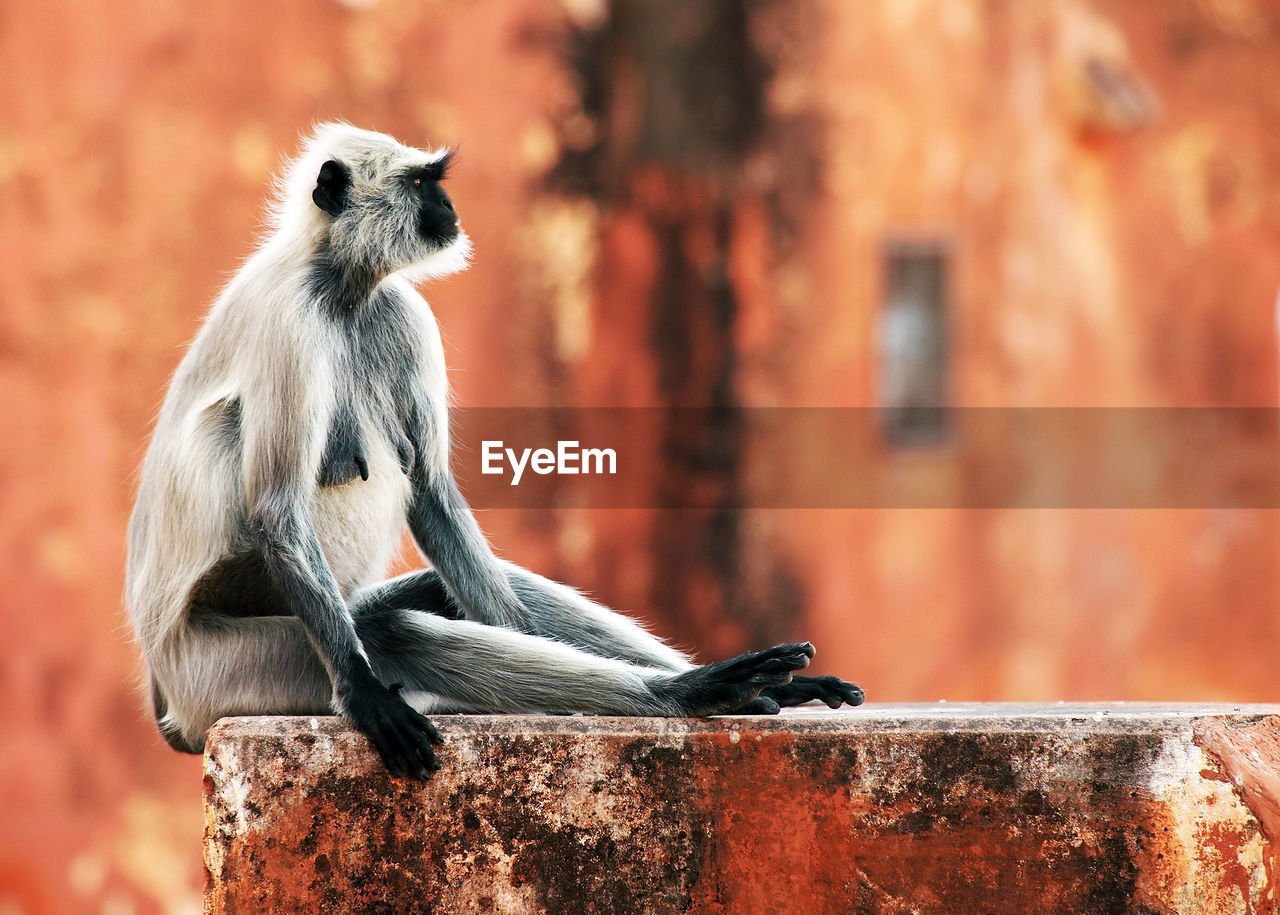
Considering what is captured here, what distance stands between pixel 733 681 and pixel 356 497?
2.75ft

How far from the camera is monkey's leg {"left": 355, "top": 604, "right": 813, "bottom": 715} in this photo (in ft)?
7.88

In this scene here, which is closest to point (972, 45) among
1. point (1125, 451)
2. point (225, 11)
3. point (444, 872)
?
point (1125, 451)

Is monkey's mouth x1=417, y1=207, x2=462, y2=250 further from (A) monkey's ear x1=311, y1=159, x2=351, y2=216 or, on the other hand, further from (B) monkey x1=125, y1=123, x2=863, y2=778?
(A) monkey's ear x1=311, y1=159, x2=351, y2=216

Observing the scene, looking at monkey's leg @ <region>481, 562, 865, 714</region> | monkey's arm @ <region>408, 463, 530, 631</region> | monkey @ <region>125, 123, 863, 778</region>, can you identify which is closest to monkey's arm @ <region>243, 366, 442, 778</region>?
monkey @ <region>125, 123, 863, 778</region>

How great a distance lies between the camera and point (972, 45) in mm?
9414

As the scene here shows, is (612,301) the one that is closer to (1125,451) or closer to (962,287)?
(962,287)

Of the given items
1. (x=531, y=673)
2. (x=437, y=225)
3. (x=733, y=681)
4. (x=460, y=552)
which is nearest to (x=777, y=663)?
(x=733, y=681)

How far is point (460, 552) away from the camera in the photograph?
2898mm

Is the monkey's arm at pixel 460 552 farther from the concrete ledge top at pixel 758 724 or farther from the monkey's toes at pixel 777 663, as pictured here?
the monkey's toes at pixel 777 663

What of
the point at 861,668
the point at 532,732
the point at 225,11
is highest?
the point at 225,11

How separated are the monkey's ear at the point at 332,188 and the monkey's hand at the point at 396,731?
3.34 feet

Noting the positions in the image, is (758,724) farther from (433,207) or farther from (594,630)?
(433,207)

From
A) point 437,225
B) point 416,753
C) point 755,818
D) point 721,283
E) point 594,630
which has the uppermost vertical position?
point 721,283

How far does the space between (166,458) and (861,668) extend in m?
7.03
